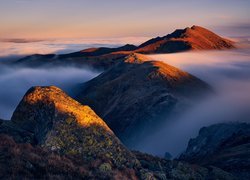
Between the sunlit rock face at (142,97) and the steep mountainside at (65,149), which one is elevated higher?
the steep mountainside at (65,149)

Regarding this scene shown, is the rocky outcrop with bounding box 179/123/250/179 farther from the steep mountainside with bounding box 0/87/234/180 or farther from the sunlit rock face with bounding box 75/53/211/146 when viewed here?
the sunlit rock face with bounding box 75/53/211/146

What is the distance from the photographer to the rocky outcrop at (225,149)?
35.6 meters

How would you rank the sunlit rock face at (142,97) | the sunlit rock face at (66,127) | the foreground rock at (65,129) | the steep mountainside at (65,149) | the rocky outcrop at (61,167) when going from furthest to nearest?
the sunlit rock face at (142,97), the sunlit rock face at (66,127), the foreground rock at (65,129), the steep mountainside at (65,149), the rocky outcrop at (61,167)

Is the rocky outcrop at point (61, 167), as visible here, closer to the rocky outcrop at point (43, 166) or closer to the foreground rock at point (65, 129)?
the rocky outcrop at point (43, 166)

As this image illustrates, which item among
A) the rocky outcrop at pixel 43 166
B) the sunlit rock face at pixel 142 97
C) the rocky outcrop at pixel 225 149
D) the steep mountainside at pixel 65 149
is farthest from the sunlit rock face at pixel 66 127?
the sunlit rock face at pixel 142 97

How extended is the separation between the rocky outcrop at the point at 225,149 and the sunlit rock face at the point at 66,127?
13.7 m

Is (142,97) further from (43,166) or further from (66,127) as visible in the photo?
(43,166)

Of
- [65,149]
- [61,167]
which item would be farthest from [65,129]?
[61,167]

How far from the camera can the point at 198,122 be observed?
119688 mm

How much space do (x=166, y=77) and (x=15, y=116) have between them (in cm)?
13286

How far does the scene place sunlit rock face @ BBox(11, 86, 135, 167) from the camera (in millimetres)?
23031

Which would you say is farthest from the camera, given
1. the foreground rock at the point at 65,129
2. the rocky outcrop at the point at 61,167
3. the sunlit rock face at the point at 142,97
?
the sunlit rock face at the point at 142,97

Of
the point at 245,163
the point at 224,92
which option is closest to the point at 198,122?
the point at 224,92

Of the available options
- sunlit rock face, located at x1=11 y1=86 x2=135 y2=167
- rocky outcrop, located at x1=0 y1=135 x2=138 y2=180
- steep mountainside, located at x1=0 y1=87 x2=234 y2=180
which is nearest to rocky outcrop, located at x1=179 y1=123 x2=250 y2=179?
steep mountainside, located at x1=0 y1=87 x2=234 y2=180
